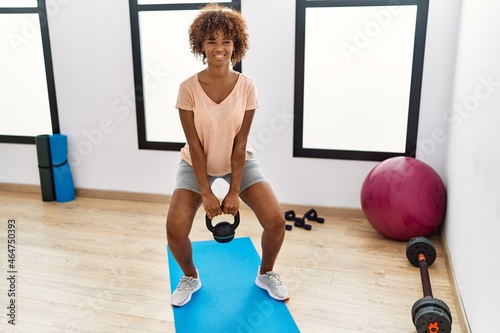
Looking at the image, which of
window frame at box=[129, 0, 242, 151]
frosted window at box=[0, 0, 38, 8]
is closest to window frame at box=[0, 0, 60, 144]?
frosted window at box=[0, 0, 38, 8]

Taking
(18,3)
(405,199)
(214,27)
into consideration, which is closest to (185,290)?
(214,27)

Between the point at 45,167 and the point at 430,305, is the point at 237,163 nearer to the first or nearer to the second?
the point at 430,305

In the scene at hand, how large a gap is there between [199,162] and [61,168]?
178cm

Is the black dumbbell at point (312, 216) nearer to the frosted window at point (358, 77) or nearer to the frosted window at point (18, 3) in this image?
the frosted window at point (358, 77)

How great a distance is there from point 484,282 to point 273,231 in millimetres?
745

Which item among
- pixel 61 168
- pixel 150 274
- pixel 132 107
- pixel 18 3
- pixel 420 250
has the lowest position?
pixel 150 274

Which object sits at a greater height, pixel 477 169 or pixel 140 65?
pixel 140 65

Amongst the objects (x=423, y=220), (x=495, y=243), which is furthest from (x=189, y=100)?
(x=423, y=220)

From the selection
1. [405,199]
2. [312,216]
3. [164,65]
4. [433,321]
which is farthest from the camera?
[164,65]

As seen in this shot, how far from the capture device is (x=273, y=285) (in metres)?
1.85

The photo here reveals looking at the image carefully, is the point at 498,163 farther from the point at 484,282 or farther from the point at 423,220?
the point at 423,220

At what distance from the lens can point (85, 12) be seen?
2.93 meters

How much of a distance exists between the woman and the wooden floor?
20 centimetres

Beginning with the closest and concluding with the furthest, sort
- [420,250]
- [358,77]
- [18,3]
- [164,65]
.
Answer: [420,250]
[358,77]
[164,65]
[18,3]
